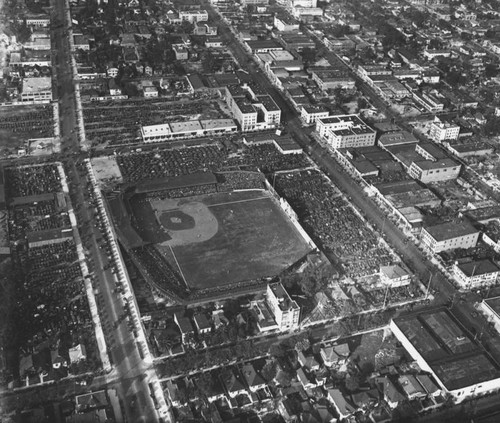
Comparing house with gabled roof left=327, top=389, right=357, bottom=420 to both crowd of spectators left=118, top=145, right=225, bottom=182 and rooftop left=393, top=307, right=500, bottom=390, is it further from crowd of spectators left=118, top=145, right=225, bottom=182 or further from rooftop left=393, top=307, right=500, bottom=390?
crowd of spectators left=118, top=145, right=225, bottom=182

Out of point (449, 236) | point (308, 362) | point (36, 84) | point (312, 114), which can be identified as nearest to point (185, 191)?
point (312, 114)

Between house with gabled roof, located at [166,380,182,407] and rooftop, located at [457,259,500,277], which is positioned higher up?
house with gabled roof, located at [166,380,182,407]

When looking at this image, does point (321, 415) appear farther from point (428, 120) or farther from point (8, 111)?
point (8, 111)

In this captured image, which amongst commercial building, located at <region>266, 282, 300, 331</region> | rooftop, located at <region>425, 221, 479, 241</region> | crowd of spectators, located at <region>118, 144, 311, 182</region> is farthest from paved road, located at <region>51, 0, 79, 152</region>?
rooftop, located at <region>425, 221, 479, 241</region>

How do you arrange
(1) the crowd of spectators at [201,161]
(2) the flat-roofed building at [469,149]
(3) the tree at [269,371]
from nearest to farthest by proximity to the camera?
(3) the tree at [269,371]
(1) the crowd of spectators at [201,161]
(2) the flat-roofed building at [469,149]

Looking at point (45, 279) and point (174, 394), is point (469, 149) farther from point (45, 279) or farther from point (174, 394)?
point (45, 279)

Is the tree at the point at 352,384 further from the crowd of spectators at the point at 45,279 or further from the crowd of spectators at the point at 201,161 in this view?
the crowd of spectators at the point at 201,161

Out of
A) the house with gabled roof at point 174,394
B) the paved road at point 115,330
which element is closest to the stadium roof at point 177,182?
the paved road at point 115,330
